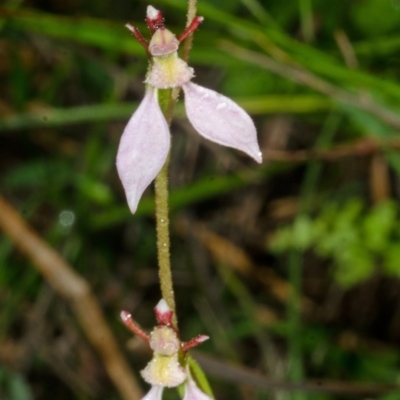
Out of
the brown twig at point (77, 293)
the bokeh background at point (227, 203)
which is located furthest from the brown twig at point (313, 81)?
the brown twig at point (77, 293)

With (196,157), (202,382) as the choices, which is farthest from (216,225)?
(202,382)

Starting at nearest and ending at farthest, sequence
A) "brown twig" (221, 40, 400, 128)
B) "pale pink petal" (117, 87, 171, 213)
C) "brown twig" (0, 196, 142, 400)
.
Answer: "pale pink petal" (117, 87, 171, 213) < "brown twig" (221, 40, 400, 128) < "brown twig" (0, 196, 142, 400)

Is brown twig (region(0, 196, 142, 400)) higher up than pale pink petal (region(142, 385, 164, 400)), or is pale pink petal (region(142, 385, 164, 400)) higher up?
brown twig (region(0, 196, 142, 400))

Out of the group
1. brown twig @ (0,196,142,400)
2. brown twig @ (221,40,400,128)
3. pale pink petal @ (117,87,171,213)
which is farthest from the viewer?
brown twig @ (0,196,142,400)

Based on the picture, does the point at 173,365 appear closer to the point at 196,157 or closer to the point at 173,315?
the point at 173,315

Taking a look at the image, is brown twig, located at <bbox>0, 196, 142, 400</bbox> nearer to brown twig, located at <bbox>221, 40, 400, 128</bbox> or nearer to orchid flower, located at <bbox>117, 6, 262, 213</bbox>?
brown twig, located at <bbox>221, 40, 400, 128</bbox>

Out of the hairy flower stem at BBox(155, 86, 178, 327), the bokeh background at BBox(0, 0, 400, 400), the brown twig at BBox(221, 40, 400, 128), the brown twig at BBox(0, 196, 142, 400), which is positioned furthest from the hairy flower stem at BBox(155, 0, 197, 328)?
the brown twig at BBox(0, 196, 142, 400)

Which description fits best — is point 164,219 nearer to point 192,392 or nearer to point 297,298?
point 192,392

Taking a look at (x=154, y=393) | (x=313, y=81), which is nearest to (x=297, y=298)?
(x=313, y=81)
